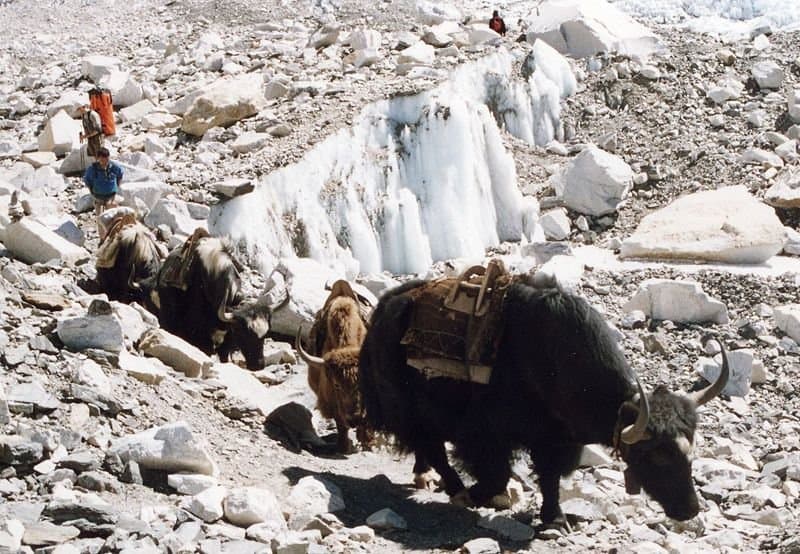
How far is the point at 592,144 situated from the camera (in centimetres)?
1453

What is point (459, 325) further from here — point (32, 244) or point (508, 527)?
point (32, 244)

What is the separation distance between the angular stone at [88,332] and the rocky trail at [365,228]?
0.01 m

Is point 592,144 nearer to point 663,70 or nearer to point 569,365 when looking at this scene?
point 663,70

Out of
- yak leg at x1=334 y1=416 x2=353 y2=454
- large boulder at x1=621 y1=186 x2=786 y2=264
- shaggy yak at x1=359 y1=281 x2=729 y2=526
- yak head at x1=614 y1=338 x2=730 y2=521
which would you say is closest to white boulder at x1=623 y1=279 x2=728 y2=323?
large boulder at x1=621 y1=186 x2=786 y2=264

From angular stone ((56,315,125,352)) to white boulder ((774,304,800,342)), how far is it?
17.4 ft

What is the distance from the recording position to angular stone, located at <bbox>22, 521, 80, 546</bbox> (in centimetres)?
383

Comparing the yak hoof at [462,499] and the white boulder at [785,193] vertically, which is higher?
the yak hoof at [462,499]

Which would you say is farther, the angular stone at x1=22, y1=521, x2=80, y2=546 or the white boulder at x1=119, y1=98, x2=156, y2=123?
the white boulder at x1=119, y1=98, x2=156, y2=123

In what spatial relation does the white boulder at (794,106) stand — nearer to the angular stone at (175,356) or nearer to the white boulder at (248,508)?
the angular stone at (175,356)

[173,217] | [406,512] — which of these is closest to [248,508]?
[406,512]

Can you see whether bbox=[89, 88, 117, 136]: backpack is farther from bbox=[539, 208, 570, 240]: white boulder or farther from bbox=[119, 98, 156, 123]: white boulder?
bbox=[539, 208, 570, 240]: white boulder

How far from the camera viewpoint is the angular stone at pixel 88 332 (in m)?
5.74

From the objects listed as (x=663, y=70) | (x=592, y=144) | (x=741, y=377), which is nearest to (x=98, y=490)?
(x=741, y=377)

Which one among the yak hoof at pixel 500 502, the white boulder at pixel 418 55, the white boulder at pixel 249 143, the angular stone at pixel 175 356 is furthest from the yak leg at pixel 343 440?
the white boulder at pixel 418 55
